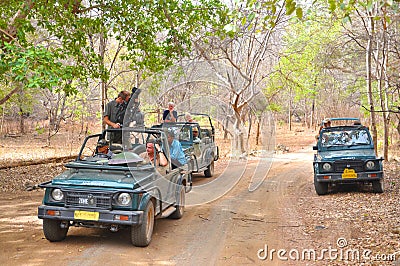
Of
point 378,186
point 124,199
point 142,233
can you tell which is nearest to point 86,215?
point 124,199

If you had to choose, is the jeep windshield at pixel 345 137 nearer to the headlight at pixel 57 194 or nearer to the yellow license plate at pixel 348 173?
the yellow license plate at pixel 348 173

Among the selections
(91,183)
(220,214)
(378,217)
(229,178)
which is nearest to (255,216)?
(220,214)

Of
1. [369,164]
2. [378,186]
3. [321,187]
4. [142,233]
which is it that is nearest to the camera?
[142,233]

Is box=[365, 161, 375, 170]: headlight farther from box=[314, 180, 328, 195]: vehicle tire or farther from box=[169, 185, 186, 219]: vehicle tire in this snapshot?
box=[169, 185, 186, 219]: vehicle tire

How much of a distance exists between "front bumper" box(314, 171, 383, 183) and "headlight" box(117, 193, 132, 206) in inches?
240

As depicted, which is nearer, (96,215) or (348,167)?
(96,215)

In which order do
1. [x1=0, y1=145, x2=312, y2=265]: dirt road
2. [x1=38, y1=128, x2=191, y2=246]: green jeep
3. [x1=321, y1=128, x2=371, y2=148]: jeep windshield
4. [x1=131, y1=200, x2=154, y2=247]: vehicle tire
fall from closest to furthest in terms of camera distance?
[x1=0, y1=145, x2=312, y2=265]: dirt road → [x1=38, y1=128, x2=191, y2=246]: green jeep → [x1=131, y1=200, x2=154, y2=247]: vehicle tire → [x1=321, y1=128, x2=371, y2=148]: jeep windshield

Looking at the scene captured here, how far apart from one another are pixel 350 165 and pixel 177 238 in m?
5.47

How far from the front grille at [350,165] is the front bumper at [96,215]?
Answer: 247 inches

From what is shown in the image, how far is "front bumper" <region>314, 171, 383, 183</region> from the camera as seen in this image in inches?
426

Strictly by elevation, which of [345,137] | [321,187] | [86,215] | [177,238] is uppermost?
[345,137]

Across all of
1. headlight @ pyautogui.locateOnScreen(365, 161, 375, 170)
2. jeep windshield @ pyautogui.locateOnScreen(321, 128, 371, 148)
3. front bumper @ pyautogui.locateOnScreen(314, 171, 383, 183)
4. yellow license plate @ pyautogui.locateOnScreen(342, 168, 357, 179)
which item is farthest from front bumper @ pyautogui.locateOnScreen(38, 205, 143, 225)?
jeep windshield @ pyautogui.locateOnScreen(321, 128, 371, 148)

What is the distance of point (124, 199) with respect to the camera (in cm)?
650

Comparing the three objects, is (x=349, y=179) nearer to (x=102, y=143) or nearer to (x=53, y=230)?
(x=102, y=143)
